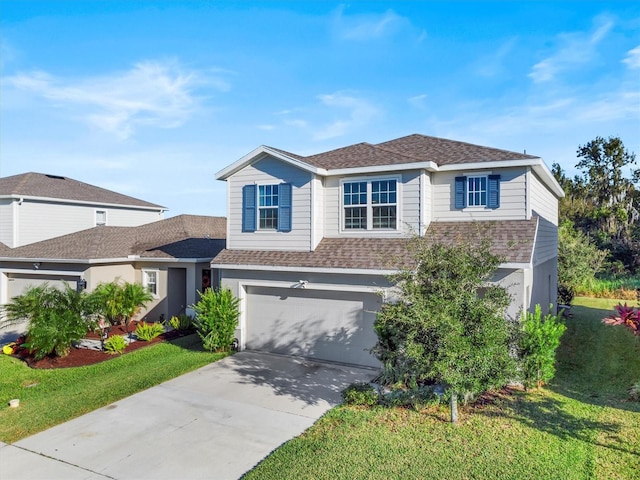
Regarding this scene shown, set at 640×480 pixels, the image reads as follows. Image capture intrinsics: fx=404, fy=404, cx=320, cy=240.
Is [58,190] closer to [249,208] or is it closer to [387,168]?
[249,208]

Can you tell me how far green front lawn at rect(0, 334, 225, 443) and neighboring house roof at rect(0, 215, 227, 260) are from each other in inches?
172

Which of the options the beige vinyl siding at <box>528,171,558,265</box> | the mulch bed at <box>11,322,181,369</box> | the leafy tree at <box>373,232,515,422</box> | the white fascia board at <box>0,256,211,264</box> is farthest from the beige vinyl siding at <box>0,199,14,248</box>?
the beige vinyl siding at <box>528,171,558,265</box>

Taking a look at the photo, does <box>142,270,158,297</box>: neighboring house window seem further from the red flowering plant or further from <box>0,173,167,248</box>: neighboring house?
the red flowering plant

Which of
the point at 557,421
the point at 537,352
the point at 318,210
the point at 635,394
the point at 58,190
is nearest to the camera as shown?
the point at 557,421

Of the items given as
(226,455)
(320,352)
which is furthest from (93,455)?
(320,352)

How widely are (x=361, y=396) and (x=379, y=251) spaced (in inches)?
160

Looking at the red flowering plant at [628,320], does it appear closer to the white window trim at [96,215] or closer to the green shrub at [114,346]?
the green shrub at [114,346]

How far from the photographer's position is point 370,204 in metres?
12.0

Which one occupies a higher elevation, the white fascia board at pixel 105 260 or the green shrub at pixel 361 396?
the white fascia board at pixel 105 260

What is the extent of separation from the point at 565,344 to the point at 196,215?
59.1 ft

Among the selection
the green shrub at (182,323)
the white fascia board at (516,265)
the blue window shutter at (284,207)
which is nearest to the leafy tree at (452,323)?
the white fascia board at (516,265)

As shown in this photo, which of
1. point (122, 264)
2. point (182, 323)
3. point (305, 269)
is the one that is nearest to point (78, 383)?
point (182, 323)

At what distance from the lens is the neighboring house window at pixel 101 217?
22.1 metres

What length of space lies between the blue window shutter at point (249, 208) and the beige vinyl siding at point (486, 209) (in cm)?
560
